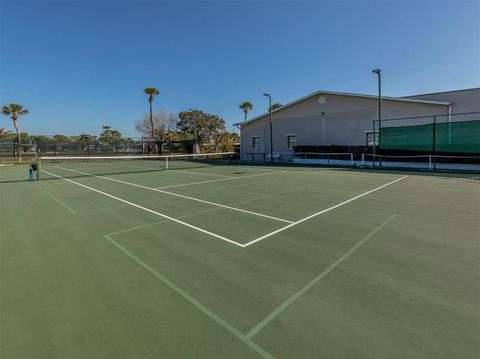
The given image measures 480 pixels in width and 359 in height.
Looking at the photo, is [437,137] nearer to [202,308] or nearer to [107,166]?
[202,308]

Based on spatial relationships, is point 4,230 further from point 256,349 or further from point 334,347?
point 334,347

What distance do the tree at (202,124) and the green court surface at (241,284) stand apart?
164 feet

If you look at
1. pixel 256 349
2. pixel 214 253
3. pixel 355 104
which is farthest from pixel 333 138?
pixel 256 349

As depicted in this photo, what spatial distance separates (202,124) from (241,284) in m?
54.3

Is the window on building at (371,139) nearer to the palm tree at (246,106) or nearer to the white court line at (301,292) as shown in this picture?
the white court line at (301,292)

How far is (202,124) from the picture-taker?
55.1 m

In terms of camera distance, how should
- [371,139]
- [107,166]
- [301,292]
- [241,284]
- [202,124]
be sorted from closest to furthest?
[301,292] < [241,284] < [371,139] < [107,166] < [202,124]

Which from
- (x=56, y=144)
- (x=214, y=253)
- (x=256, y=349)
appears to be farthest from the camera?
(x=56, y=144)

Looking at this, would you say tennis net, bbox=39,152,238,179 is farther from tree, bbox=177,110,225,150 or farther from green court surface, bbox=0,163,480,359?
tree, bbox=177,110,225,150

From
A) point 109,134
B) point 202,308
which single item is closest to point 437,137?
point 202,308

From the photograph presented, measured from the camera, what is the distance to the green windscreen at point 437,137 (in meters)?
16.0

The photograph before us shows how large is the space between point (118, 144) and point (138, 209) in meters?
29.7

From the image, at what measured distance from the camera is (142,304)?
2.68m

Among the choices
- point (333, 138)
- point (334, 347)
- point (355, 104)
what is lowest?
point (334, 347)
